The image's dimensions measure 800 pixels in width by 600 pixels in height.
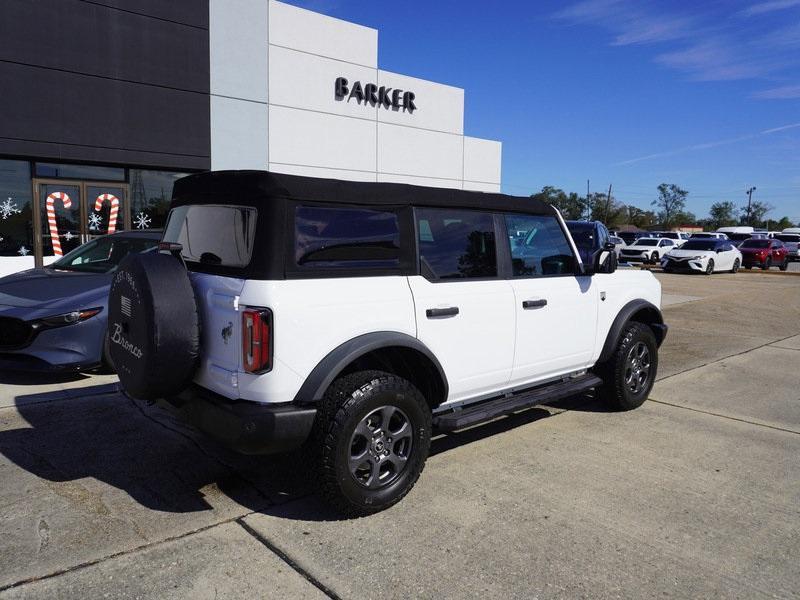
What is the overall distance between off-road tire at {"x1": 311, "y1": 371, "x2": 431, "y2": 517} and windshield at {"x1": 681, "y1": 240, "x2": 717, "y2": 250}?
25.3 metres

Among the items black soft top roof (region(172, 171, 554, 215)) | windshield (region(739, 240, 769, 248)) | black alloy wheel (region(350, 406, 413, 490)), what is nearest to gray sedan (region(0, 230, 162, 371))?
black soft top roof (region(172, 171, 554, 215))

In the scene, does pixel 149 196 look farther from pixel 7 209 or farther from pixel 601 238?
pixel 601 238

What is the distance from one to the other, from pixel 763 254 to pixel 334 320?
3086cm

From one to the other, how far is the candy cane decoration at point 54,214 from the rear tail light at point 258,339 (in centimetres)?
1230

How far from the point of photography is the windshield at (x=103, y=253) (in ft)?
22.3

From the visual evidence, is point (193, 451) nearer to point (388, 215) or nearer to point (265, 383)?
point (265, 383)

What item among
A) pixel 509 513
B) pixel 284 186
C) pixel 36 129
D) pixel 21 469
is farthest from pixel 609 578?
pixel 36 129

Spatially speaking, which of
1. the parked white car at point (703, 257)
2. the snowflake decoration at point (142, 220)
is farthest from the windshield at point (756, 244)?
the snowflake decoration at point (142, 220)

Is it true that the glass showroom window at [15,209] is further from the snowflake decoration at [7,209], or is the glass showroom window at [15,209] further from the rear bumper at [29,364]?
the rear bumper at [29,364]

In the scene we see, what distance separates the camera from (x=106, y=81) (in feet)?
43.4

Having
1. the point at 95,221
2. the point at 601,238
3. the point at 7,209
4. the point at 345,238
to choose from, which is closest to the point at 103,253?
the point at 345,238

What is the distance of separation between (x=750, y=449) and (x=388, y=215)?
3.26 metres

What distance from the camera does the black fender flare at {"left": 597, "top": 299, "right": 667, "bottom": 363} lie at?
5.03 m

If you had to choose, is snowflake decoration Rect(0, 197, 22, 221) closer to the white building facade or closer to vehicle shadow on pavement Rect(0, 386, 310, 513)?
the white building facade
